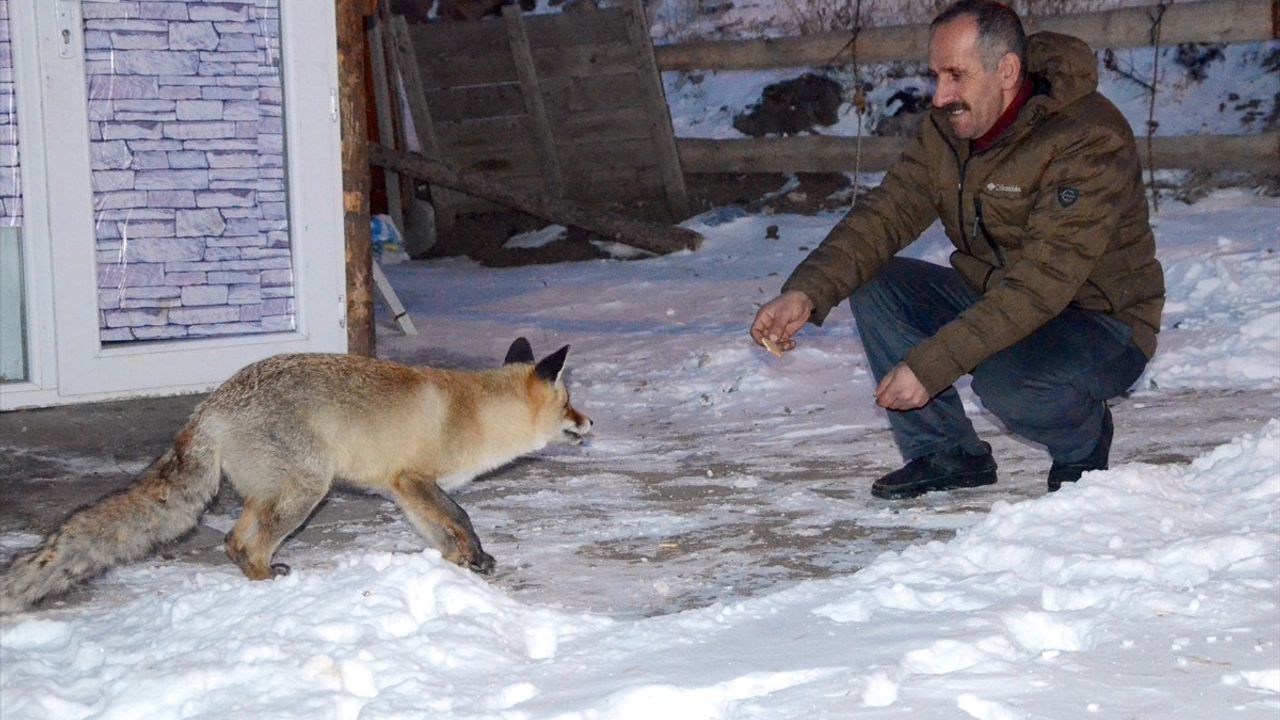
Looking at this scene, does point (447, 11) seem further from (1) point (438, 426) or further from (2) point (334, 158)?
(1) point (438, 426)

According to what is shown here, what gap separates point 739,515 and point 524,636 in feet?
5.18

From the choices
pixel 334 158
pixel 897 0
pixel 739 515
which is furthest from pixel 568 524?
pixel 897 0

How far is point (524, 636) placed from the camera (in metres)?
3.75

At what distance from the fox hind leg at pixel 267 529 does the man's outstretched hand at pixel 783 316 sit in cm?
169

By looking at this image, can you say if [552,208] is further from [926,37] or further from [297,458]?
[297,458]

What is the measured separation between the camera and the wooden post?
24.1 ft

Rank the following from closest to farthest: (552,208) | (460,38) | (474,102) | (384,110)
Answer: (552,208) < (460,38) < (474,102) < (384,110)

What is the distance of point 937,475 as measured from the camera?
5328 mm

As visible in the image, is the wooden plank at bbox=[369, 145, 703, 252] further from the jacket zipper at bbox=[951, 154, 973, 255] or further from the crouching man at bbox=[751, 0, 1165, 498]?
the jacket zipper at bbox=[951, 154, 973, 255]

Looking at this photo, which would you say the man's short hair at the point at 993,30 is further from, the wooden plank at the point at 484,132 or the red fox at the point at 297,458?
the wooden plank at the point at 484,132

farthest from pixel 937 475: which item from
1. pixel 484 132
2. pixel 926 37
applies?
pixel 484 132

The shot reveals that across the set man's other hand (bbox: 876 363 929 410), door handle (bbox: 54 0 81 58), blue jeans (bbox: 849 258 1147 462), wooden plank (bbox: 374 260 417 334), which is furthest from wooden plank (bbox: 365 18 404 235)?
man's other hand (bbox: 876 363 929 410)

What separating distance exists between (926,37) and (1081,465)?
7.27 m

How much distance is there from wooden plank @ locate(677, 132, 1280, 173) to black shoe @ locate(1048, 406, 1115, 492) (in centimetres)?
659
